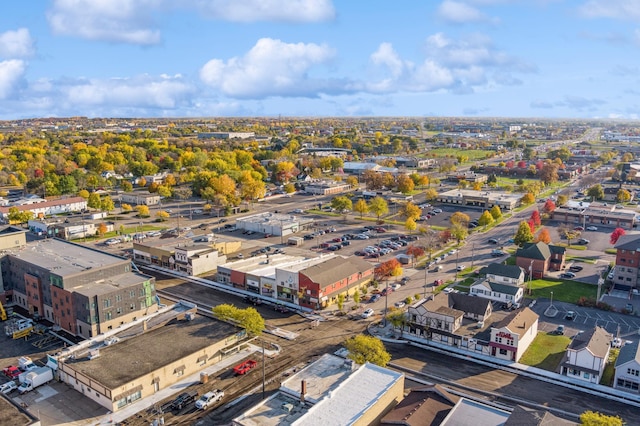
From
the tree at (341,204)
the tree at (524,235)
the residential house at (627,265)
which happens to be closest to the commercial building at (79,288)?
the tree at (341,204)

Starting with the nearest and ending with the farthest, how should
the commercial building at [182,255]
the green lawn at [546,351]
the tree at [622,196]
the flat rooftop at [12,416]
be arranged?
the flat rooftop at [12,416] → the green lawn at [546,351] → the commercial building at [182,255] → the tree at [622,196]

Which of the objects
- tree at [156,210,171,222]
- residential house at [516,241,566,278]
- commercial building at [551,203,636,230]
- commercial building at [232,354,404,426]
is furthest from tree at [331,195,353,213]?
commercial building at [232,354,404,426]

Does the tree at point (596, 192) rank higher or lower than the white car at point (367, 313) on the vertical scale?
higher

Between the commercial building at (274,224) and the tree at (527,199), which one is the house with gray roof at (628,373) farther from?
the tree at (527,199)

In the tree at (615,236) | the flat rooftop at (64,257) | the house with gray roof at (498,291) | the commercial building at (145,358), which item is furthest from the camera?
the tree at (615,236)

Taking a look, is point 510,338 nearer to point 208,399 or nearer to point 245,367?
point 245,367

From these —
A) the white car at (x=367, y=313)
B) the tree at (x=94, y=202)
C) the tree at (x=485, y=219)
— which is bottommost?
the white car at (x=367, y=313)
